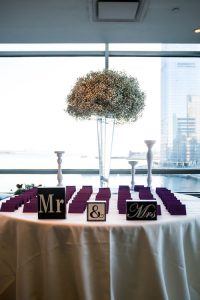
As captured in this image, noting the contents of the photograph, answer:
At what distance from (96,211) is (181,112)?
3774 millimetres

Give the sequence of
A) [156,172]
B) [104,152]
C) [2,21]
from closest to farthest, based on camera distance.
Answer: [104,152]
[2,21]
[156,172]

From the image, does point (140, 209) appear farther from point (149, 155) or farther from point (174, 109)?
point (174, 109)

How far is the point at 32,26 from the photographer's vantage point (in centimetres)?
391

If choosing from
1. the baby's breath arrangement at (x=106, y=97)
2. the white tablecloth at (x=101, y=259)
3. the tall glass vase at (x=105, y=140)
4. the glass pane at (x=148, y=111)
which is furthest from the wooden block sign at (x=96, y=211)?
the glass pane at (x=148, y=111)

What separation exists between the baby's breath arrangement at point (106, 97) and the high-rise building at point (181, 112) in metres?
2.37

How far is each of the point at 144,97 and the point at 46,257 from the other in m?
1.67

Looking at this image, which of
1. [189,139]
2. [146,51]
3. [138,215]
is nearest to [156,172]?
[189,139]

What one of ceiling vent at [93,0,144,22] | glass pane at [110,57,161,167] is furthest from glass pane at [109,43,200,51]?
ceiling vent at [93,0,144,22]

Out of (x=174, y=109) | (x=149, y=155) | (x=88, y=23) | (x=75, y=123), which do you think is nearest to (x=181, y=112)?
(x=174, y=109)

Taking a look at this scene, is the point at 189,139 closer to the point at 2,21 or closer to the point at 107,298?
the point at 2,21

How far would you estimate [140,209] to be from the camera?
1.52m

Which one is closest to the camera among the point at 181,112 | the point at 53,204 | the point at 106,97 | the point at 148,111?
the point at 53,204

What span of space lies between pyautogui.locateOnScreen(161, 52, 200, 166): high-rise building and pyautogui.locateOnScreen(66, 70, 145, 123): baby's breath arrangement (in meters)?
2.37

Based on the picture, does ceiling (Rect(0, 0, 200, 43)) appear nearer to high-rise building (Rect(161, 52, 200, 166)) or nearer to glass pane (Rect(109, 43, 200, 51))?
glass pane (Rect(109, 43, 200, 51))
